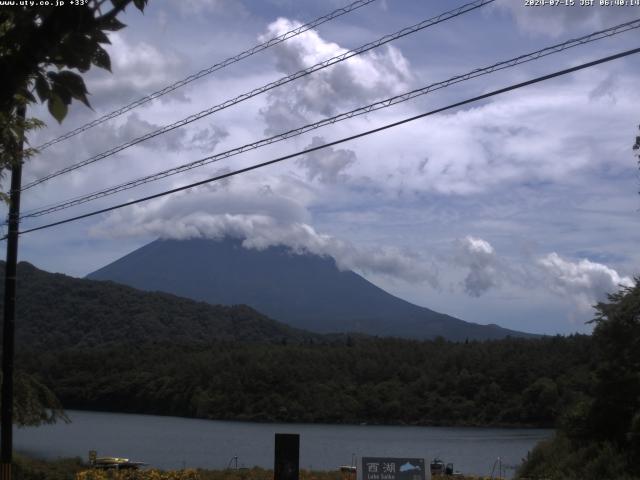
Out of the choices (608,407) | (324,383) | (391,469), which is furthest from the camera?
(324,383)

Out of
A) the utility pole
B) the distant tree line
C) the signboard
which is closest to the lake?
the distant tree line

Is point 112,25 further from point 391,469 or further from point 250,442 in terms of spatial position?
point 250,442

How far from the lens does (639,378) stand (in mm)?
23312

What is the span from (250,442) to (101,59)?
49136 millimetres

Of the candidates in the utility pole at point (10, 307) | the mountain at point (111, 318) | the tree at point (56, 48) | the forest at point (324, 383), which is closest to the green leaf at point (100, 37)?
the tree at point (56, 48)

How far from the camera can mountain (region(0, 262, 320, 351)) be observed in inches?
3917

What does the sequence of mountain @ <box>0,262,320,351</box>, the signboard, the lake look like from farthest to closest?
mountain @ <box>0,262,320,351</box> → the lake → the signboard

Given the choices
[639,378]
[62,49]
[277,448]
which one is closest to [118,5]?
[62,49]

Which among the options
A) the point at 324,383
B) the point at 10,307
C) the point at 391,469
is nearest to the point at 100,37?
the point at 391,469

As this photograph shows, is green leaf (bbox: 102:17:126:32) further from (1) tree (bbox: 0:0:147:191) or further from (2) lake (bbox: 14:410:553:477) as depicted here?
(2) lake (bbox: 14:410:553:477)

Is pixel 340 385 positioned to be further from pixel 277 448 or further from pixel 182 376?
pixel 277 448

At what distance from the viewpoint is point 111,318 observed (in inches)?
4505

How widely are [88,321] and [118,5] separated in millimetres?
108553

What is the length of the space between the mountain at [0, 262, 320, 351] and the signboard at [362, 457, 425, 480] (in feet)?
254
